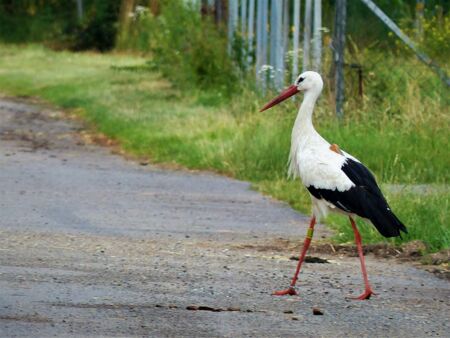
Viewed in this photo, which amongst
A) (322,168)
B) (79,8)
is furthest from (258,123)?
(79,8)

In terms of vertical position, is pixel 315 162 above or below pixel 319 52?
above

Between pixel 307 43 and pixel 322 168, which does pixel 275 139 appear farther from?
pixel 322 168

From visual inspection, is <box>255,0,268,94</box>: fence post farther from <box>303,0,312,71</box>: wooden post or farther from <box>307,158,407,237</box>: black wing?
<box>307,158,407,237</box>: black wing

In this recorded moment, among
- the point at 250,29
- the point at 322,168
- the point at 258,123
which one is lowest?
the point at 258,123

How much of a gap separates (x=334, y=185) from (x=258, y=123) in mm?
8420

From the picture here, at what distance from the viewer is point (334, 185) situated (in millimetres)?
8656

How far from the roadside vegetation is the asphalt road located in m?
0.62

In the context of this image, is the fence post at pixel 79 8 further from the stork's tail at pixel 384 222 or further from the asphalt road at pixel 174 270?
the stork's tail at pixel 384 222

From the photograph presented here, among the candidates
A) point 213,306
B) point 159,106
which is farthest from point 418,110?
point 213,306

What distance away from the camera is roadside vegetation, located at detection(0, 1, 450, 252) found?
44.2 feet

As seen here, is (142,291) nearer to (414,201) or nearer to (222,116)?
(414,201)

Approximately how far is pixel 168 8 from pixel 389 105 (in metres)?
12.0

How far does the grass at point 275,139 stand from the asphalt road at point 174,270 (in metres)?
0.50

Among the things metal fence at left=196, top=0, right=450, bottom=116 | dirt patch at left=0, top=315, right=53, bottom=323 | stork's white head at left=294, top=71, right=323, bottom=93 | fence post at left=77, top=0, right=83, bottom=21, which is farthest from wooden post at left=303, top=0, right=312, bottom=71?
fence post at left=77, top=0, right=83, bottom=21
